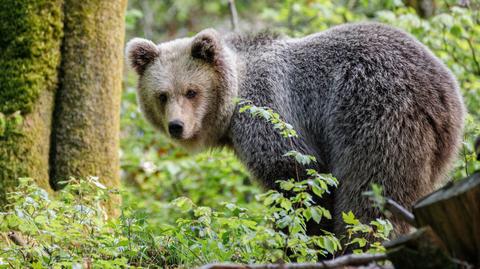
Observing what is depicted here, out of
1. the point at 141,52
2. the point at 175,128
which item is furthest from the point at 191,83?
the point at 141,52

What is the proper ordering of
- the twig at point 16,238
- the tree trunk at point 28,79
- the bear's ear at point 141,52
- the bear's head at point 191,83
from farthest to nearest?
the bear's ear at point 141,52 < the bear's head at point 191,83 < the tree trunk at point 28,79 < the twig at point 16,238

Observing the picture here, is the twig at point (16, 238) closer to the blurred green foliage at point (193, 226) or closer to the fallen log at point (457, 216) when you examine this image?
the blurred green foliage at point (193, 226)

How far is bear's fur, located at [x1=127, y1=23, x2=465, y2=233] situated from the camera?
5.53 m

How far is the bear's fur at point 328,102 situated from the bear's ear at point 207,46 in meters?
0.01

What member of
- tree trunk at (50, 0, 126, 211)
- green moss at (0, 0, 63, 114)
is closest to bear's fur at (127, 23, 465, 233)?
tree trunk at (50, 0, 126, 211)

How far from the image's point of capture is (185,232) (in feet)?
16.8

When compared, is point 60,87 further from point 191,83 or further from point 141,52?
point 191,83

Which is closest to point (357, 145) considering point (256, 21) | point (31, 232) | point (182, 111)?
point (182, 111)

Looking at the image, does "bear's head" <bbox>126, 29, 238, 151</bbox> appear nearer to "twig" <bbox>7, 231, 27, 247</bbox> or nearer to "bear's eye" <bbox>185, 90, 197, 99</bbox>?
"bear's eye" <bbox>185, 90, 197, 99</bbox>

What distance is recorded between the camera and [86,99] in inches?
248

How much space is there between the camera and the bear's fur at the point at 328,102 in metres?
5.53

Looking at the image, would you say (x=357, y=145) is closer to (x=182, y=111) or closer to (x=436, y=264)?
(x=182, y=111)

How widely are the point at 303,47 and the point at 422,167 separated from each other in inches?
72.5

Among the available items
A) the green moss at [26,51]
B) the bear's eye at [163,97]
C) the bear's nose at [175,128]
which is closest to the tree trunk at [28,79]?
the green moss at [26,51]
